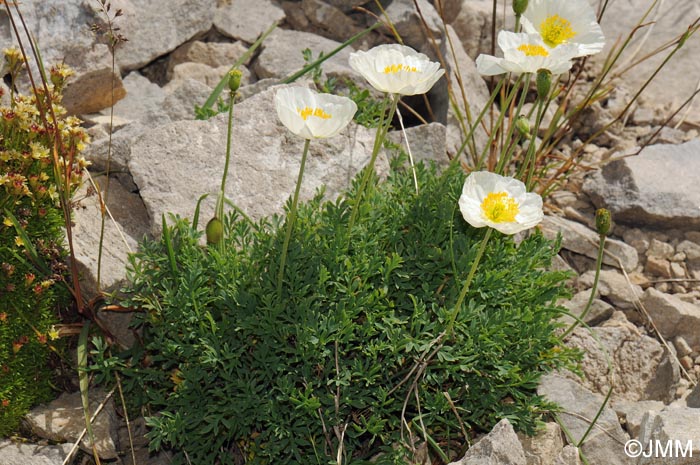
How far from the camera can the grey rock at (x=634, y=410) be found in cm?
361

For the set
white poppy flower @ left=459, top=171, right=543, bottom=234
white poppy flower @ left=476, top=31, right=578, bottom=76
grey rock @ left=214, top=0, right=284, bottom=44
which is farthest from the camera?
grey rock @ left=214, top=0, right=284, bottom=44

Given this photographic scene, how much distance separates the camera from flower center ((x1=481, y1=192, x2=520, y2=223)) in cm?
293

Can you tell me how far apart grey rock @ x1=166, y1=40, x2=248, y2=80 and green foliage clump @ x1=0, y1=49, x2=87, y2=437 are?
176cm

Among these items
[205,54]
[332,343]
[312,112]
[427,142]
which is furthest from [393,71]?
[205,54]

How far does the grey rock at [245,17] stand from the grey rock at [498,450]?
11.0ft

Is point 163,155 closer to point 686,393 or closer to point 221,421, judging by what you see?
point 221,421

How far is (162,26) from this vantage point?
532cm

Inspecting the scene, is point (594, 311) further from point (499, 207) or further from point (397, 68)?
point (397, 68)

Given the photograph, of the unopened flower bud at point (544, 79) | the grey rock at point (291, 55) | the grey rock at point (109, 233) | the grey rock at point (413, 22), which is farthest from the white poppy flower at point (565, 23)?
the grey rock at point (109, 233)

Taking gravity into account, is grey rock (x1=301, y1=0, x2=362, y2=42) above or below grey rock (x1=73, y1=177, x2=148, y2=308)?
above

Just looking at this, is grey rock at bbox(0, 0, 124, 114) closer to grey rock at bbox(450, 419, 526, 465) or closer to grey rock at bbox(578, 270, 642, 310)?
grey rock at bbox(578, 270, 642, 310)

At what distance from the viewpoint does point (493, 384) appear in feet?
10.9

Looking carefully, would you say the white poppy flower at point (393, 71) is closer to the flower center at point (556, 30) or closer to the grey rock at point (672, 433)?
the flower center at point (556, 30)

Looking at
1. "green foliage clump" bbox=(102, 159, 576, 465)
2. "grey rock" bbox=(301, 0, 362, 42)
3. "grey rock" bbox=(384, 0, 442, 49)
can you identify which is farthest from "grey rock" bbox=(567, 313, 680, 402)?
"grey rock" bbox=(301, 0, 362, 42)
